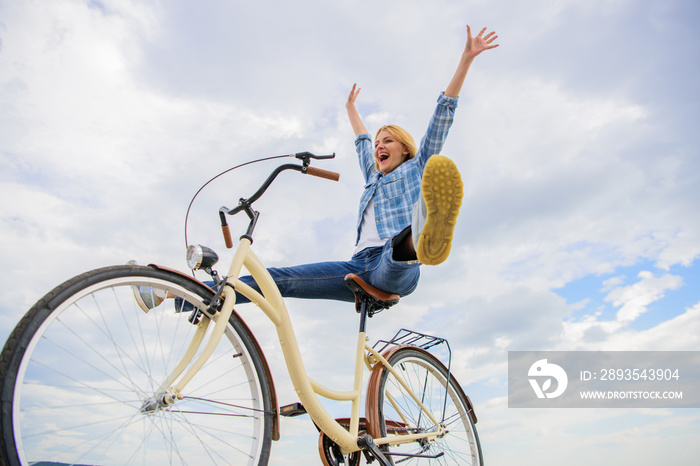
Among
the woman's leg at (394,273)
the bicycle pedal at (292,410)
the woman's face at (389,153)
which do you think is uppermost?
the woman's face at (389,153)

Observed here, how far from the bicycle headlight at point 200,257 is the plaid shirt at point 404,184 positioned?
1.62 metres

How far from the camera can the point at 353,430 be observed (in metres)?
2.98

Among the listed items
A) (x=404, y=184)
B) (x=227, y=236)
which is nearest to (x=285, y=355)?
(x=227, y=236)

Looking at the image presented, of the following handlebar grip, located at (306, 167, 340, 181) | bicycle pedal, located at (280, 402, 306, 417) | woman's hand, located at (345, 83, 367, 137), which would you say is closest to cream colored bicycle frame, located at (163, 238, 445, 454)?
bicycle pedal, located at (280, 402, 306, 417)

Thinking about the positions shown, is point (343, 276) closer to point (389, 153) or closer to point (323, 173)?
point (323, 173)

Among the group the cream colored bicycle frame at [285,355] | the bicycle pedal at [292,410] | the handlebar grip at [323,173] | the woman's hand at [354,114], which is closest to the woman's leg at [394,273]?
the cream colored bicycle frame at [285,355]

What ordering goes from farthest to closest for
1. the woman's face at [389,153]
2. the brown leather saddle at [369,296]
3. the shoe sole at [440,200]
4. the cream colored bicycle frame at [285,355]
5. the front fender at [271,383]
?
the woman's face at [389,153]
the brown leather saddle at [369,296]
the shoe sole at [440,200]
the front fender at [271,383]
the cream colored bicycle frame at [285,355]

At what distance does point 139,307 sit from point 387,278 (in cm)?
150

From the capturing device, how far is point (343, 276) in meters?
3.38

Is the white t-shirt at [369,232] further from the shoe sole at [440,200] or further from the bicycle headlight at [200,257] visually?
the bicycle headlight at [200,257]

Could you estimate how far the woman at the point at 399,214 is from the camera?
2516 mm

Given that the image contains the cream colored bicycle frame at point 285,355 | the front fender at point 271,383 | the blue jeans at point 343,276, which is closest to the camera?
the cream colored bicycle frame at point 285,355

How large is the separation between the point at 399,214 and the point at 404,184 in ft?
0.83

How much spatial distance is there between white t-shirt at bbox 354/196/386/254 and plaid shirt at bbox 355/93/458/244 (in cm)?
3
